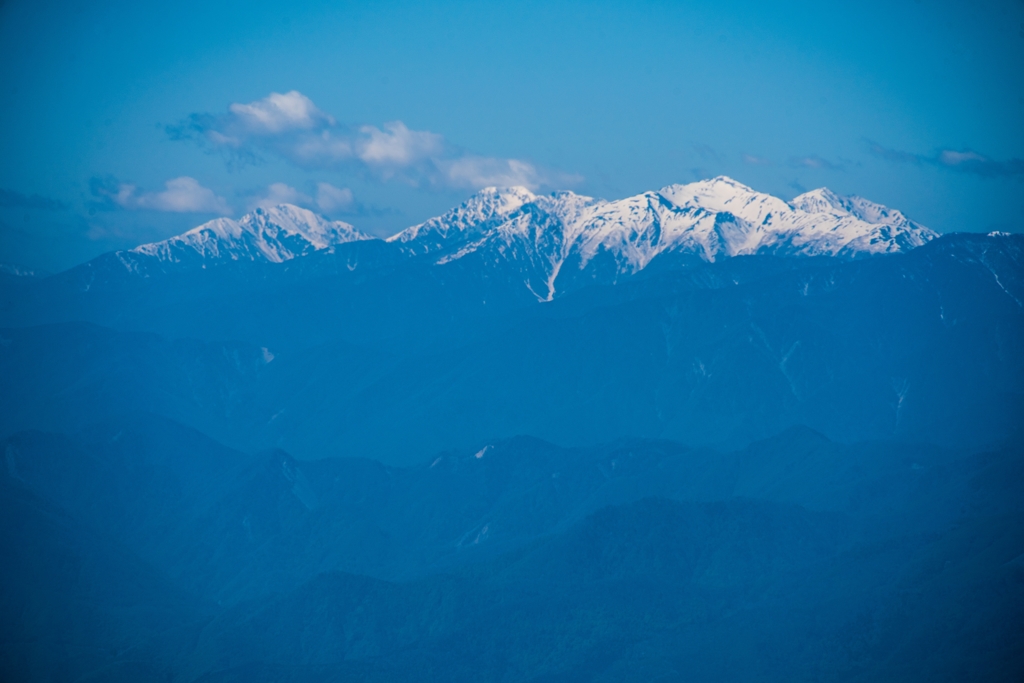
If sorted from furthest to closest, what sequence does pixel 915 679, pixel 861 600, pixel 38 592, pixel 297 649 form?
pixel 38 592, pixel 297 649, pixel 861 600, pixel 915 679

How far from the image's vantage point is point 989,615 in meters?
157

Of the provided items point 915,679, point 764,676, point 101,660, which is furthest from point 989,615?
point 101,660

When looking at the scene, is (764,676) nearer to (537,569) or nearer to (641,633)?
(641,633)

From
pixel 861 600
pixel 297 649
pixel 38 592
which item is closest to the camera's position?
pixel 861 600

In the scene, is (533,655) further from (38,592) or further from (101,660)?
(38,592)

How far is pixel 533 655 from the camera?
174 meters

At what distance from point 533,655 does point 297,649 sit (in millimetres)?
36163

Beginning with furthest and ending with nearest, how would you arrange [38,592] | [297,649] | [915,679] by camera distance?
[38,592]
[297,649]
[915,679]

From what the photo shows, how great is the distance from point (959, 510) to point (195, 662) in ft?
386

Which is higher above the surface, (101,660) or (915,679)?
(101,660)

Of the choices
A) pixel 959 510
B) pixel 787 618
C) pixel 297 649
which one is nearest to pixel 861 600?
pixel 787 618

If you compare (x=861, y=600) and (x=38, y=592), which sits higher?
(x=38, y=592)

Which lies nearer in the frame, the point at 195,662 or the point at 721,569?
the point at 195,662

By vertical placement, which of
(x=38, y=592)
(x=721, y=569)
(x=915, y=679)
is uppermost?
(x=38, y=592)
